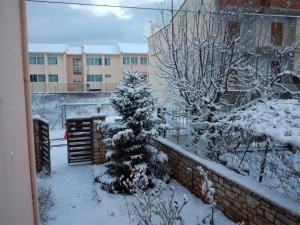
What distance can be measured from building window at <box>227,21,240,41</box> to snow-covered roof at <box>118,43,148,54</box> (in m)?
28.0

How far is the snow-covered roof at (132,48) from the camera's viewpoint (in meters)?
35.4

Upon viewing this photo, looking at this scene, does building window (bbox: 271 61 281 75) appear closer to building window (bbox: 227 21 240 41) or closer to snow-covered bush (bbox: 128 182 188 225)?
building window (bbox: 227 21 240 41)

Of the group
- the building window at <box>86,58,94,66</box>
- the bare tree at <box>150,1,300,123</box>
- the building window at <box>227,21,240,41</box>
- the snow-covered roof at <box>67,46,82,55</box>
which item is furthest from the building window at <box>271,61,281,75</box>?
the snow-covered roof at <box>67,46,82,55</box>

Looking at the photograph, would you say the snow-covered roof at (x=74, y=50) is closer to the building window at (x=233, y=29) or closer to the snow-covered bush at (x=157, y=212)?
the building window at (x=233, y=29)

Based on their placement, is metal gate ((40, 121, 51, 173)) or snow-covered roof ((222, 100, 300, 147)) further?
metal gate ((40, 121, 51, 173))

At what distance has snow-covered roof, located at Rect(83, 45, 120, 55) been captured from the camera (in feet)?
114

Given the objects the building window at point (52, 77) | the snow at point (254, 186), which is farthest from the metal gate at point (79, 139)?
the building window at point (52, 77)

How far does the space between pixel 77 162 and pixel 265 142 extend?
203 inches

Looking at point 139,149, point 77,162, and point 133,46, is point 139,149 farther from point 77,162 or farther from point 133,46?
point 133,46

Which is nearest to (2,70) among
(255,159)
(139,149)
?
(255,159)

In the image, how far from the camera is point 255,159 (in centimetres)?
507

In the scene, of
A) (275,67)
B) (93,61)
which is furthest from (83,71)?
(275,67)

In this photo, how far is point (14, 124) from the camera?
901 mm

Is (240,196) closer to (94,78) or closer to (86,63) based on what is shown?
(86,63)
